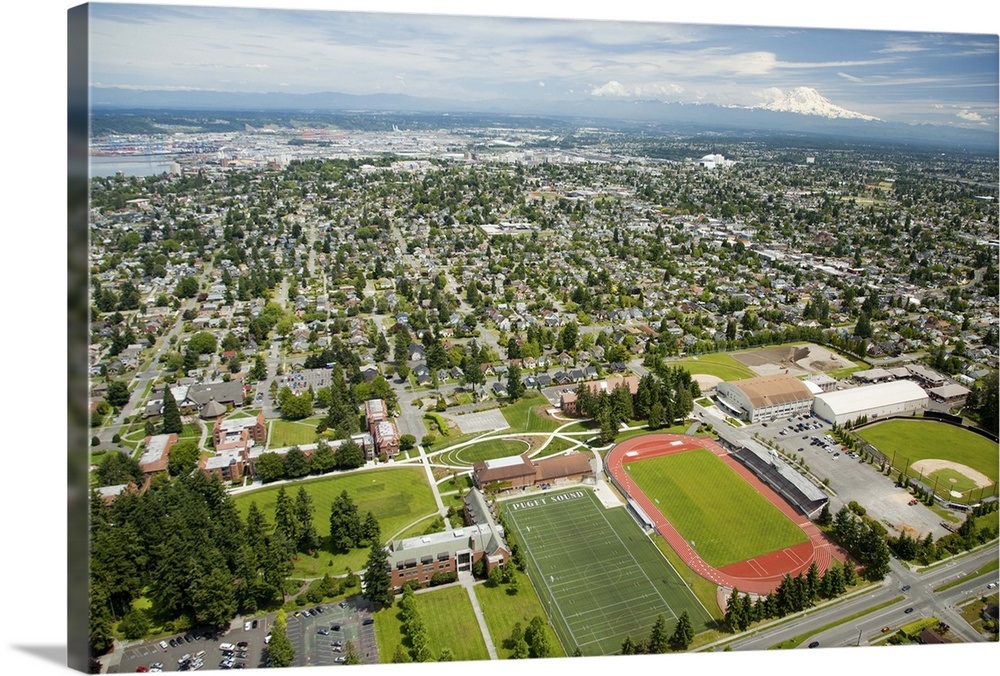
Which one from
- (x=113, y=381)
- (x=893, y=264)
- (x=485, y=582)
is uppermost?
(x=893, y=264)

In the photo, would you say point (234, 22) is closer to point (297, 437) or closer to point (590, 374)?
point (297, 437)

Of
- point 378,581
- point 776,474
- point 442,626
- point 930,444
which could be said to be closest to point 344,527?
point 378,581

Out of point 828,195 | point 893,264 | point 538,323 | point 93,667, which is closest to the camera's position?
point 93,667

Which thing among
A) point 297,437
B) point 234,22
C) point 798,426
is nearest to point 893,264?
point 798,426

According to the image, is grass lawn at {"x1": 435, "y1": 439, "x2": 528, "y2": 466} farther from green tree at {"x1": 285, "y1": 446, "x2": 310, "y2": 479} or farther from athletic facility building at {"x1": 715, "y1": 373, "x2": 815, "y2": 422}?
athletic facility building at {"x1": 715, "y1": 373, "x2": 815, "y2": 422}

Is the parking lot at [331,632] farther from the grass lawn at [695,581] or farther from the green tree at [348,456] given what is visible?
the grass lawn at [695,581]

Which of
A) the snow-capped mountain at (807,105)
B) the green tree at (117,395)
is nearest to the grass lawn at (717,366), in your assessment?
the snow-capped mountain at (807,105)

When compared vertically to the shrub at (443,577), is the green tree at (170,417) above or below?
above
